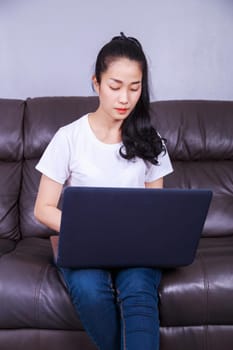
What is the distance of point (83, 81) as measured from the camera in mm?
2322

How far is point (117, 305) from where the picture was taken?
128cm

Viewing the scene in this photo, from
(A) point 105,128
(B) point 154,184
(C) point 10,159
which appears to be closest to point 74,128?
(A) point 105,128

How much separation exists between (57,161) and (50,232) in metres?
0.51

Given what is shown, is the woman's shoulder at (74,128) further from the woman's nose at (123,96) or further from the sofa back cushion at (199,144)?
the sofa back cushion at (199,144)

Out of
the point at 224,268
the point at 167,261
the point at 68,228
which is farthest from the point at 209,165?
the point at 68,228

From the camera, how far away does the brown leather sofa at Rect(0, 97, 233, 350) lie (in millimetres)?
1390

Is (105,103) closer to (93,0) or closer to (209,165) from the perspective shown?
(209,165)

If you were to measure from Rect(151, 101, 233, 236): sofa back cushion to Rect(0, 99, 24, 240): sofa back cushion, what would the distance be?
1.89 ft

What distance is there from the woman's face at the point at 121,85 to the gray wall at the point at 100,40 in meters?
0.91

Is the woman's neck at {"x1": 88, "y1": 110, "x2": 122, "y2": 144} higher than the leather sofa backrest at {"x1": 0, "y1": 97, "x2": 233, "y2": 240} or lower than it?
higher

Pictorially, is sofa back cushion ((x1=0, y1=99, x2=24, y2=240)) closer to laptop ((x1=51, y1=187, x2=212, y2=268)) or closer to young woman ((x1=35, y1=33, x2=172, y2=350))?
young woman ((x1=35, y1=33, x2=172, y2=350))

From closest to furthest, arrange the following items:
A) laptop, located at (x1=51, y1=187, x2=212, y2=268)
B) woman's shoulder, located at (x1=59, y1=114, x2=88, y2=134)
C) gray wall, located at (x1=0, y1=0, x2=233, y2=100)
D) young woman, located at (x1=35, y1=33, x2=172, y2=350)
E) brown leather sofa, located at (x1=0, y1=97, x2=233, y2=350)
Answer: laptop, located at (x1=51, y1=187, x2=212, y2=268), young woman, located at (x1=35, y1=33, x2=172, y2=350), brown leather sofa, located at (x1=0, y1=97, x2=233, y2=350), woman's shoulder, located at (x1=59, y1=114, x2=88, y2=134), gray wall, located at (x1=0, y1=0, x2=233, y2=100)

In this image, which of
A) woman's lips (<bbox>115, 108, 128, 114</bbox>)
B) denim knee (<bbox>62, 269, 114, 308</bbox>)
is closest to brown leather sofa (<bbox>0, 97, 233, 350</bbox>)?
denim knee (<bbox>62, 269, 114, 308</bbox>)

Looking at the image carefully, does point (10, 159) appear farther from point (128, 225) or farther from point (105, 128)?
point (128, 225)
